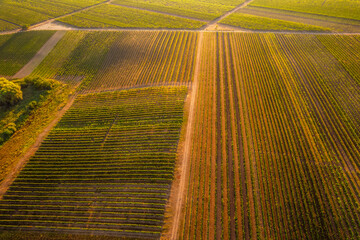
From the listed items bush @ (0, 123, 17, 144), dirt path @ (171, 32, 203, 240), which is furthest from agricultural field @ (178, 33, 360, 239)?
bush @ (0, 123, 17, 144)

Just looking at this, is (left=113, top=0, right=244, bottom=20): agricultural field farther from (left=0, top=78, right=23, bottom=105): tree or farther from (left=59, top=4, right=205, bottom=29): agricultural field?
(left=0, top=78, right=23, bottom=105): tree

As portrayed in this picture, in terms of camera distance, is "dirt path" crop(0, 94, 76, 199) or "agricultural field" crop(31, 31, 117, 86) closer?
"dirt path" crop(0, 94, 76, 199)

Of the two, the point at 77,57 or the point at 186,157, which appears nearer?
the point at 186,157

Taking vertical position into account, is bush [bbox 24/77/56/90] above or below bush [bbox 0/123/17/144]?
above

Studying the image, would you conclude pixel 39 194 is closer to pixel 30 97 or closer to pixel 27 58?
pixel 30 97

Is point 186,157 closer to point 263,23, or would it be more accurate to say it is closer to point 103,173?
point 103,173

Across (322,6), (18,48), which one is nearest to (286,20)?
(322,6)

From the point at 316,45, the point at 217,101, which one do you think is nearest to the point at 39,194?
the point at 217,101
